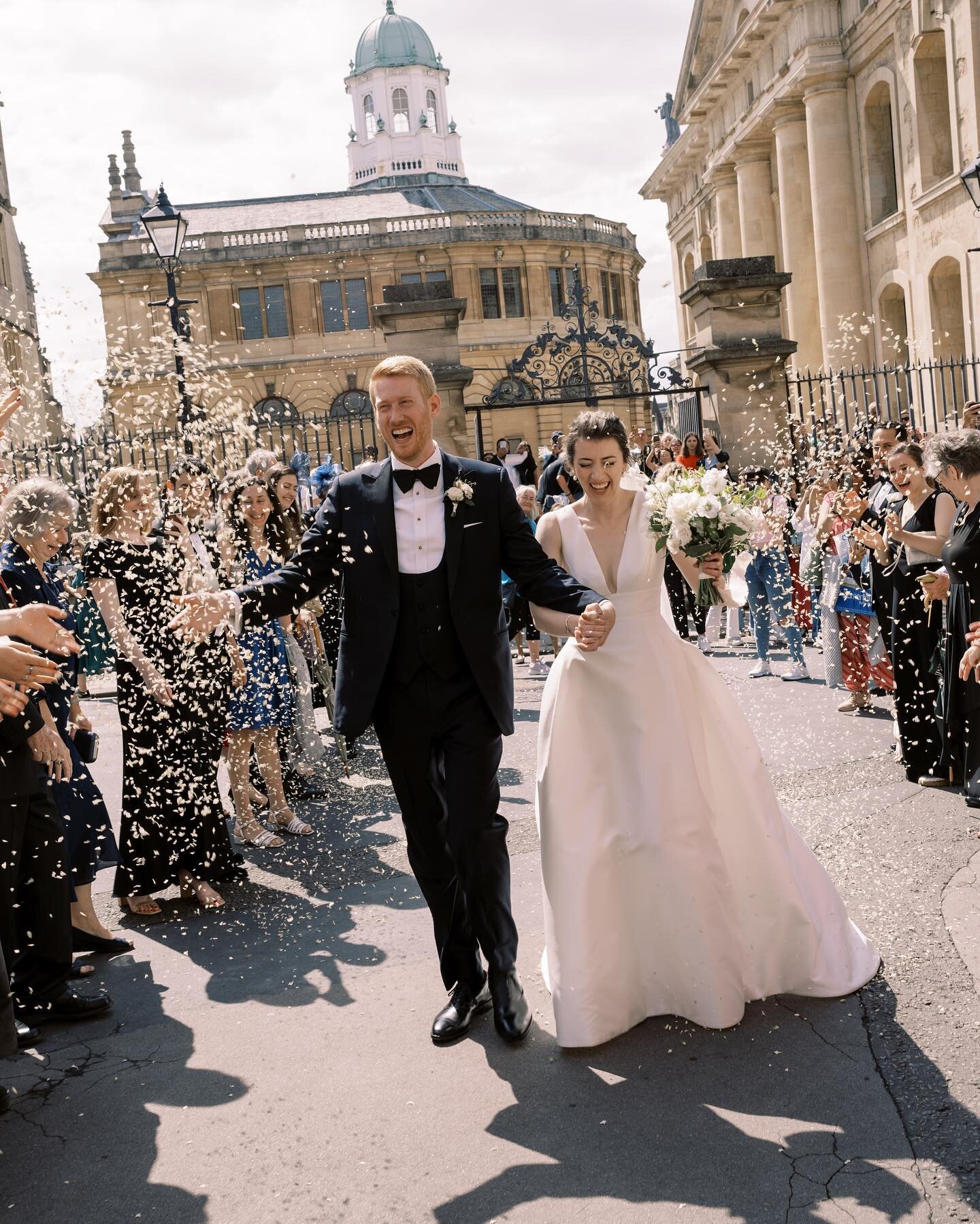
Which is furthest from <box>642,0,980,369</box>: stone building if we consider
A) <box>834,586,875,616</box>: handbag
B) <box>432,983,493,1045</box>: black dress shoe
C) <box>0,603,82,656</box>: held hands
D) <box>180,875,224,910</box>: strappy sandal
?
<box>0,603,82,656</box>: held hands

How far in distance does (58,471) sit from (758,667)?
12.2 metres

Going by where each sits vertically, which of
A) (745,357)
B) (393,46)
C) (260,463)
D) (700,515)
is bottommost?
(700,515)

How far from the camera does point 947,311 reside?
2541 centimetres

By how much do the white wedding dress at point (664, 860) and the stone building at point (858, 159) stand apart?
2072 centimetres

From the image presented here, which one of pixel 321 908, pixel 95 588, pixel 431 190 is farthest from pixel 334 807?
pixel 431 190

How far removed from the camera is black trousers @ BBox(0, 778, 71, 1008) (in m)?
4.43

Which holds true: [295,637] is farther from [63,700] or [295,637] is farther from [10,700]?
[10,700]

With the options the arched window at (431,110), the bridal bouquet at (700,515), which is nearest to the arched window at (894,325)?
the bridal bouquet at (700,515)

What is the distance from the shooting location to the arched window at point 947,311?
2489cm

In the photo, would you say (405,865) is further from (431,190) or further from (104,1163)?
(431,190)

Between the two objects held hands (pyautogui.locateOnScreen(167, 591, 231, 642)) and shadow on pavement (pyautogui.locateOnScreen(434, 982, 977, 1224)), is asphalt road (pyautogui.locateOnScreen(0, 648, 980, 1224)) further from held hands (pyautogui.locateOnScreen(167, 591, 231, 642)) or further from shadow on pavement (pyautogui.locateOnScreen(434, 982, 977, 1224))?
held hands (pyautogui.locateOnScreen(167, 591, 231, 642))

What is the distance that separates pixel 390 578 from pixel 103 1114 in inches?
78.6

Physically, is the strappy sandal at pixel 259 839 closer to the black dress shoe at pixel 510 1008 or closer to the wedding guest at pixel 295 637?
the wedding guest at pixel 295 637

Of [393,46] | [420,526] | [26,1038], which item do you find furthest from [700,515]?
[393,46]
